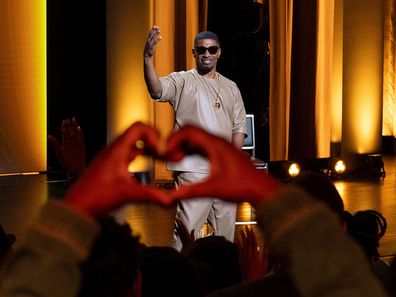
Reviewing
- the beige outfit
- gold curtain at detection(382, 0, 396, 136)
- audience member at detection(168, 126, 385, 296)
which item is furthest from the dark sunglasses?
gold curtain at detection(382, 0, 396, 136)

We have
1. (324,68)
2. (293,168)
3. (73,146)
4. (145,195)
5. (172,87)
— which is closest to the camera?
(145,195)

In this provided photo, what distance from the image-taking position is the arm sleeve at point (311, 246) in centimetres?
71

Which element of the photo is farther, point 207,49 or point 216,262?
point 207,49

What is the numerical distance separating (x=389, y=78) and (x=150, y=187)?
12228 millimetres

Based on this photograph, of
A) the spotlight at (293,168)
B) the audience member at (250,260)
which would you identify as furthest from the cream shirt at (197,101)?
the spotlight at (293,168)

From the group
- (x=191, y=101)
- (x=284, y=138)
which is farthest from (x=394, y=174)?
(x=191, y=101)

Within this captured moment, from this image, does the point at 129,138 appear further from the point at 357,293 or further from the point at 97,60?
the point at 97,60

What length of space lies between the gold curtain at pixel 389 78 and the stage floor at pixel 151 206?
332 centimetres

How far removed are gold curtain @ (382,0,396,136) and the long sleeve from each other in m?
12.2

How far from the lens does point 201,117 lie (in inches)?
166

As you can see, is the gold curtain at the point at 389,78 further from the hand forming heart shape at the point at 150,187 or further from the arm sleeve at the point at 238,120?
the hand forming heart shape at the point at 150,187

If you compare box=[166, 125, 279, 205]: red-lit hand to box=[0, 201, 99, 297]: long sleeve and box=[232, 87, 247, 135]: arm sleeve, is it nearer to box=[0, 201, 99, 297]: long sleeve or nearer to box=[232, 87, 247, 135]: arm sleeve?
box=[0, 201, 99, 297]: long sleeve

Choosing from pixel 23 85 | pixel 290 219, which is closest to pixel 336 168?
pixel 23 85

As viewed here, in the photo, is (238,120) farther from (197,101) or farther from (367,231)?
(367,231)
